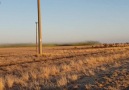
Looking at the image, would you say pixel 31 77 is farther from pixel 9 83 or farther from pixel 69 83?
pixel 69 83

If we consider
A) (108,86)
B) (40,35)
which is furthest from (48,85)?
(40,35)

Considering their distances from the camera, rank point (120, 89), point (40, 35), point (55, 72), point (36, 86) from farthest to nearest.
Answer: point (40, 35) → point (55, 72) → point (36, 86) → point (120, 89)

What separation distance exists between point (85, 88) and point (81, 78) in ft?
9.93

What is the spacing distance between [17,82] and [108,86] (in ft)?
17.1

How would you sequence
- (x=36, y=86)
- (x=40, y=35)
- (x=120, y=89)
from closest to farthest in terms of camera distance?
(x=120, y=89), (x=36, y=86), (x=40, y=35)

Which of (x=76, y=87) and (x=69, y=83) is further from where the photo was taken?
(x=69, y=83)

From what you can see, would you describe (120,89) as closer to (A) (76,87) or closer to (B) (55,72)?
(A) (76,87)

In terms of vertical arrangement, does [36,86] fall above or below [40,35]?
below

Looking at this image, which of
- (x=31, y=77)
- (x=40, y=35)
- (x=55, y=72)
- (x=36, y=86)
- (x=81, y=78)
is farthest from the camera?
(x=40, y=35)

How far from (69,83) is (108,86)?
7.40 ft

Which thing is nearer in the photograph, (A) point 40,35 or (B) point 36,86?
(B) point 36,86

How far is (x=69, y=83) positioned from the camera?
1600cm

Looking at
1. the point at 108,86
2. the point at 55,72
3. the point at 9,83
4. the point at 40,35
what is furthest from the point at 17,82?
the point at 40,35

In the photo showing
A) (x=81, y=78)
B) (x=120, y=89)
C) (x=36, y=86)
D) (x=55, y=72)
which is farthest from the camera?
(x=55, y=72)
